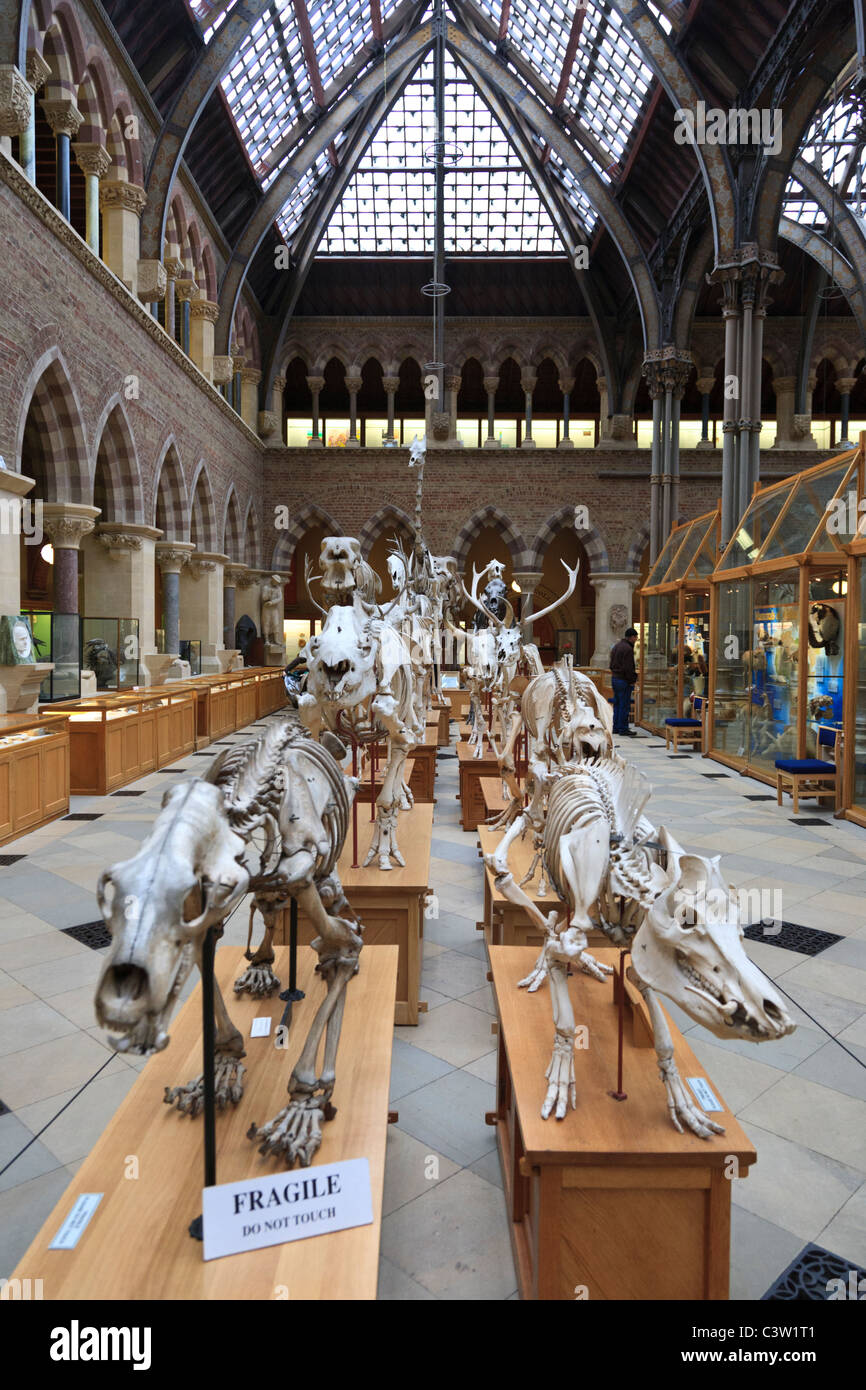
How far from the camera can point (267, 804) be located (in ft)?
6.36

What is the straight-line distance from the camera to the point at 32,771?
7.30 metres

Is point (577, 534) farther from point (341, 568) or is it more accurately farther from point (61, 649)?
point (341, 568)

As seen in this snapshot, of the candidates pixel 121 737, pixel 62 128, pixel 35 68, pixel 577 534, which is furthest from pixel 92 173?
pixel 577 534

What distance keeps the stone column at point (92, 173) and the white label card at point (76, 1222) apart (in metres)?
12.9

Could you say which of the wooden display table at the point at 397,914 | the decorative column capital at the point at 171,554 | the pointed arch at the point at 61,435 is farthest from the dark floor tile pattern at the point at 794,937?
the decorative column capital at the point at 171,554

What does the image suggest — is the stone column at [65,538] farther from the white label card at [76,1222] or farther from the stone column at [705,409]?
the stone column at [705,409]

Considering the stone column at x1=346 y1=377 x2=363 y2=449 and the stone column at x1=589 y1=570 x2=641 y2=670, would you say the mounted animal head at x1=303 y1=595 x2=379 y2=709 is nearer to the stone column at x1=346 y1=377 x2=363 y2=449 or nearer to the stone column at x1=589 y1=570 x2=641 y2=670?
the stone column at x1=589 y1=570 x2=641 y2=670

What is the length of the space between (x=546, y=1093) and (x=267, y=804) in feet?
3.76

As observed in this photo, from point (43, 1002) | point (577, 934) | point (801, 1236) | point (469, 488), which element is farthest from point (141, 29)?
point (801, 1236)

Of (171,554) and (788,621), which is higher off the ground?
(171,554)

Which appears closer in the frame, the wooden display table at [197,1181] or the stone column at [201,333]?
the wooden display table at [197,1181]

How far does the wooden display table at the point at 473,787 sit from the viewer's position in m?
7.64

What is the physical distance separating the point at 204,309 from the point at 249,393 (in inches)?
218

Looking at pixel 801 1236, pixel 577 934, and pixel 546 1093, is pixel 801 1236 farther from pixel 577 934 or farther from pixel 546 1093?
pixel 577 934
